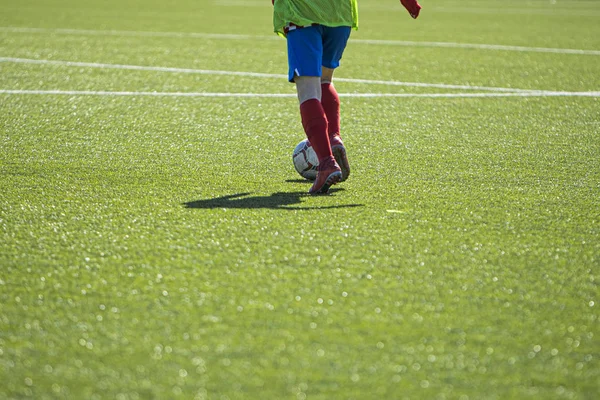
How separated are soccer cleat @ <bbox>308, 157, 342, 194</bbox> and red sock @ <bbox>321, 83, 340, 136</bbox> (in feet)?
1.79

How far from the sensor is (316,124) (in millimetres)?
4312

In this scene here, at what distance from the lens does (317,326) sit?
2533 millimetres

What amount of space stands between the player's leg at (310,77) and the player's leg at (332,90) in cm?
13

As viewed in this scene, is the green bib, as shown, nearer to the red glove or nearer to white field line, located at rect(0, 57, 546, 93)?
the red glove

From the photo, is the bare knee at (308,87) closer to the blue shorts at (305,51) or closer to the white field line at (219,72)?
the blue shorts at (305,51)

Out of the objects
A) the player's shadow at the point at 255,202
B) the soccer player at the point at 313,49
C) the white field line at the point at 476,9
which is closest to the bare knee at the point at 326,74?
the soccer player at the point at 313,49

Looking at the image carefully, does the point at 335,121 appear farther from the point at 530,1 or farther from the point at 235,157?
the point at 530,1

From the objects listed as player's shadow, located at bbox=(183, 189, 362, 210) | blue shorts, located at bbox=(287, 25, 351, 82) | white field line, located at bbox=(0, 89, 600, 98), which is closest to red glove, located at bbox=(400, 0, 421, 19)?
blue shorts, located at bbox=(287, 25, 351, 82)

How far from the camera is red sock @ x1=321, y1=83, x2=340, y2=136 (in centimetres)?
470

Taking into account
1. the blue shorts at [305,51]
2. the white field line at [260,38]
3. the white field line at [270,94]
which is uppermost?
the blue shorts at [305,51]

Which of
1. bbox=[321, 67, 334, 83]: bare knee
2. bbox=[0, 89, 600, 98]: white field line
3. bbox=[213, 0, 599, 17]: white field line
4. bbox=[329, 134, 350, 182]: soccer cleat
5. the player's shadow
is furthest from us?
bbox=[213, 0, 599, 17]: white field line

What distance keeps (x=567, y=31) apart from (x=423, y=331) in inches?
454

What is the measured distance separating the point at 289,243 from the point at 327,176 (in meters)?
0.88

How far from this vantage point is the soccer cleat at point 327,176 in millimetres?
4133
